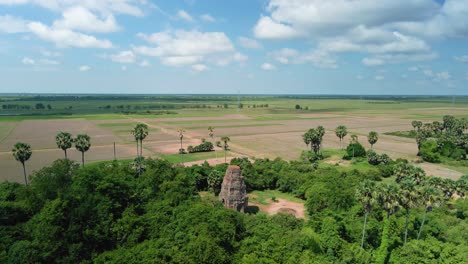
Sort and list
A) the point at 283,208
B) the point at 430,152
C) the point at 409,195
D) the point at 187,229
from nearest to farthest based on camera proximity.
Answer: the point at 187,229 < the point at 409,195 < the point at 283,208 < the point at 430,152

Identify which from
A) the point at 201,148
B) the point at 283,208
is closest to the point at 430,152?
the point at 283,208

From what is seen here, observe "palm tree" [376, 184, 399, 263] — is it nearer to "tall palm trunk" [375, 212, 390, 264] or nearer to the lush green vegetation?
"tall palm trunk" [375, 212, 390, 264]

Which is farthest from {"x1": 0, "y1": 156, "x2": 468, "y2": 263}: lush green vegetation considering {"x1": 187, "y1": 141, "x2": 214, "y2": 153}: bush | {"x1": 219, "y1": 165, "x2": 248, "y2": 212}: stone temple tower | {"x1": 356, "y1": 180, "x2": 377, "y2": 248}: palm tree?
{"x1": 187, "y1": 141, "x2": 214, "y2": 153}: bush

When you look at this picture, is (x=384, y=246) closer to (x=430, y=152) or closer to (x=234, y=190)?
(x=234, y=190)

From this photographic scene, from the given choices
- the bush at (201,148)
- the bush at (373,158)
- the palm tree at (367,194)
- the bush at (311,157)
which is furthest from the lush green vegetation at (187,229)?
the bush at (201,148)

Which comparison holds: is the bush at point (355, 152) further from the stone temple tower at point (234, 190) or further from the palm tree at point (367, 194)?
the palm tree at point (367, 194)

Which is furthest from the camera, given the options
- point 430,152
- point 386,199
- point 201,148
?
point 201,148

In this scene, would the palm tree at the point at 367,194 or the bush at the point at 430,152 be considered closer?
the palm tree at the point at 367,194

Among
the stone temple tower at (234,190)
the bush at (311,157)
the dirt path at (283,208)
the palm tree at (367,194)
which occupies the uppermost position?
the palm tree at (367,194)

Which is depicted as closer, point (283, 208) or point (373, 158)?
point (283, 208)

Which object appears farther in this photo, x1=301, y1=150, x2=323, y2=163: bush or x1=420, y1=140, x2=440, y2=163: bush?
x1=301, y1=150, x2=323, y2=163: bush

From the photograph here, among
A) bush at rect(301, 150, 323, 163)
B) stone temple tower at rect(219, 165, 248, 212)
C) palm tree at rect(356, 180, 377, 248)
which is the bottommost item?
bush at rect(301, 150, 323, 163)

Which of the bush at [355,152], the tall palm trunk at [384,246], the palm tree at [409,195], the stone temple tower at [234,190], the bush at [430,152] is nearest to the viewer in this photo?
the tall palm trunk at [384,246]
